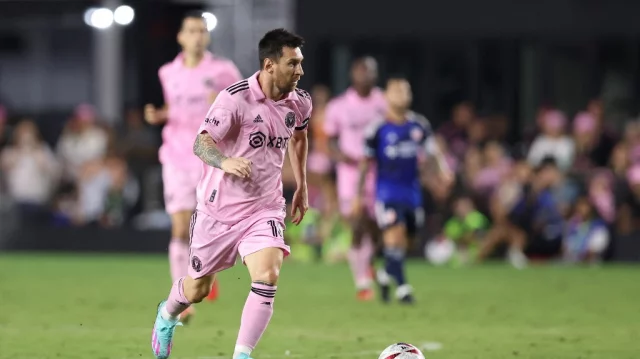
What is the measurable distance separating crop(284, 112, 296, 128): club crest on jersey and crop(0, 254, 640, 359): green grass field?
6.24 ft

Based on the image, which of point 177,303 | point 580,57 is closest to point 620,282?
point 580,57

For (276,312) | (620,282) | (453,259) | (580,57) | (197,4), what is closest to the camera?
(276,312)

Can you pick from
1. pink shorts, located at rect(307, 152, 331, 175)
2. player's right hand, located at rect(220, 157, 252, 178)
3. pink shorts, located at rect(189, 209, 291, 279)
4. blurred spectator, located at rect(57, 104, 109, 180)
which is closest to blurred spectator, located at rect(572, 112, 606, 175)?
pink shorts, located at rect(307, 152, 331, 175)

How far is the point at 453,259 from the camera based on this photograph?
71.7ft

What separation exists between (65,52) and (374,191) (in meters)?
16.2

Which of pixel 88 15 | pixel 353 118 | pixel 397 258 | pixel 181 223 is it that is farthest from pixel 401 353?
pixel 88 15

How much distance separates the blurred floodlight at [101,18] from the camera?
1111 inches

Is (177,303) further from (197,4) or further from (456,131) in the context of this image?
(197,4)

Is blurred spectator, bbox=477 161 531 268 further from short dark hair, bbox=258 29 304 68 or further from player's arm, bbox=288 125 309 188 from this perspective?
short dark hair, bbox=258 29 304 68

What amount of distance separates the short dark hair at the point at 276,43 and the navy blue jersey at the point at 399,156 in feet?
19.6

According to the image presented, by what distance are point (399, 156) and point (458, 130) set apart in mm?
8440

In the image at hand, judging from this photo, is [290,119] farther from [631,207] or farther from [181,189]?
[631,207]

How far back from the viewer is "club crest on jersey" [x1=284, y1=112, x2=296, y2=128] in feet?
29.9

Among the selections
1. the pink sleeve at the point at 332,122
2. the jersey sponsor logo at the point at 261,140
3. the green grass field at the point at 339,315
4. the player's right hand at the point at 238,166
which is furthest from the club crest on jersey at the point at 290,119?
the pink sleeve at the point at 332,122
